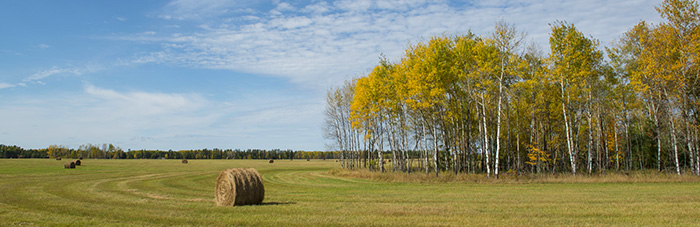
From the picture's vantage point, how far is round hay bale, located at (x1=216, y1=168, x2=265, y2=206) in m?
15.7

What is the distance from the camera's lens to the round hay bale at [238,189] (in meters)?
15.7

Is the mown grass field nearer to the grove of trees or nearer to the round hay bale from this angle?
the round hay bale

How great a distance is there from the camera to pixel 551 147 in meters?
38.3

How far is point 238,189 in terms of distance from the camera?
1572 cm

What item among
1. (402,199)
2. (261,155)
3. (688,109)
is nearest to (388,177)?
(402,199)

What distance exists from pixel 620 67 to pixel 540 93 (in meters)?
8.34

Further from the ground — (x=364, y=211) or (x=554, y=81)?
(x=554, y=81)

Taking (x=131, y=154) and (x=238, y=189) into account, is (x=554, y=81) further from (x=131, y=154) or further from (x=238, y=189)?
(x=131, y=154)

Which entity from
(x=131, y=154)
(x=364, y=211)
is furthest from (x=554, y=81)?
(x=131, y=154)

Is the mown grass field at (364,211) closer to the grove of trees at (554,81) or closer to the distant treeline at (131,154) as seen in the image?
the grove of trees at (554,81)

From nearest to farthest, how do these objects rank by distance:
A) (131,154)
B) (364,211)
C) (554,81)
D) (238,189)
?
(364,211), (238,189), (554,81), (131,154)

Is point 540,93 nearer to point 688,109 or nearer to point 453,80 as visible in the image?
point 453,80

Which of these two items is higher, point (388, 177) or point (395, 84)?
point (395, 84)

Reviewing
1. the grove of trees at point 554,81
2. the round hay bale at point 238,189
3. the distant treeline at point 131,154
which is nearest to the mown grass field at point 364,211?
the round hay bale at point 238,189
